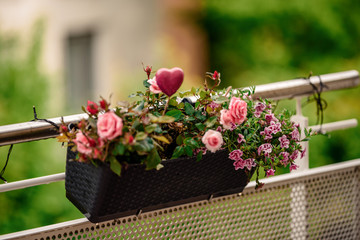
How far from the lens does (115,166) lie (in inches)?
48.2

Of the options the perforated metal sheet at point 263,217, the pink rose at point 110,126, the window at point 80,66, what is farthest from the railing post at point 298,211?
the window at point 80,66

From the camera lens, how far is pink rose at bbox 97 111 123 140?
3.97 ft

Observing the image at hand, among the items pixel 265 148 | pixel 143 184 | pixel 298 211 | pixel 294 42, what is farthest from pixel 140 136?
pixel 294 42

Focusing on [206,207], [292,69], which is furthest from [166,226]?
[292,69]

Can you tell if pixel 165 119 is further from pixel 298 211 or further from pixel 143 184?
pixel 298 211

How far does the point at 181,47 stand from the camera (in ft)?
23.7

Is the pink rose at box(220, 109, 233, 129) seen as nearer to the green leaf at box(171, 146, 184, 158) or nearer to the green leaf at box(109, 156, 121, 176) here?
the green leaf at box(171, 146, 184, 158)

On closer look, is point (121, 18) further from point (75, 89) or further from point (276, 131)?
point (276, 131)

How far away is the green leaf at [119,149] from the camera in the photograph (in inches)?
47.8

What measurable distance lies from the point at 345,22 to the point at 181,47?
2392 mm

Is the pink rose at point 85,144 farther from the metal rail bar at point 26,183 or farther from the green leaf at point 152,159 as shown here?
the metal rail bar at point 26,183

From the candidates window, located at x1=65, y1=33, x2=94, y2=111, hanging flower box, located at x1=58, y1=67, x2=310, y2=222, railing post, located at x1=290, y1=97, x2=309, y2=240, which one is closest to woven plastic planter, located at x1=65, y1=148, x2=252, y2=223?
hanging flower box, located at x1=58, y1=67, x2=310, y2=222

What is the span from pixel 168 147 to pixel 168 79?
180 millimetres

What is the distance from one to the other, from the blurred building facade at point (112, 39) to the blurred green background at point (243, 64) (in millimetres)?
196
